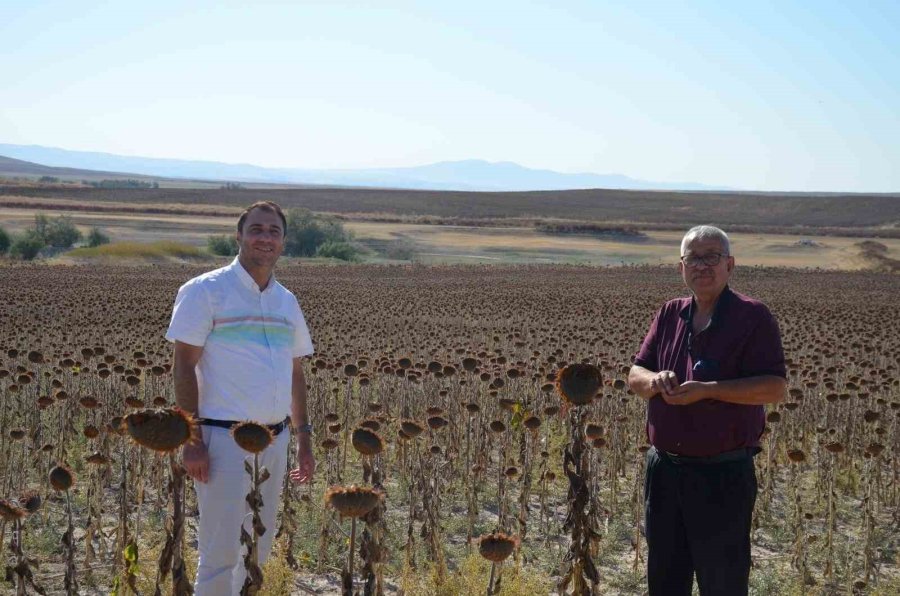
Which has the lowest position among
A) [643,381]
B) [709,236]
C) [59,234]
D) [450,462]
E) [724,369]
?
[59,234]

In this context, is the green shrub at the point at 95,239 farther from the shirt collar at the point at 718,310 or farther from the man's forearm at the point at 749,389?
the man's forearm at the point at 749,389

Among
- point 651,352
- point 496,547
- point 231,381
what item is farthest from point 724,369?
point 231,381

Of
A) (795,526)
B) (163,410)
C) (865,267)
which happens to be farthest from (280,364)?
(865,267)

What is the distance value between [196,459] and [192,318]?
62 centimetres

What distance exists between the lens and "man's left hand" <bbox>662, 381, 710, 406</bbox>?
4.07 meters

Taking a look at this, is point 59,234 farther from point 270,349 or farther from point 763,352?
point 763,352

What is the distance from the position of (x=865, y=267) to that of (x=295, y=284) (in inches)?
1484

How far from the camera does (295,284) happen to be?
32844 millimetres

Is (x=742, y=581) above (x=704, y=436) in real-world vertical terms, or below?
below

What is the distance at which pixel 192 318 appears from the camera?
4.31 metres

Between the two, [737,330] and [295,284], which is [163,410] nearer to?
[737,330]

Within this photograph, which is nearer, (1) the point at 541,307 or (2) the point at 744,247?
(1) the point at 541,307

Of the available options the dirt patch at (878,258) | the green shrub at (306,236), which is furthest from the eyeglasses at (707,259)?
the dirt patch at (878,258)

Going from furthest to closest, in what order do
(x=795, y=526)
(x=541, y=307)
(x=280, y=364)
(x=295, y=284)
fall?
(x=295, y=284) < (x=541, y=307) < (x=795, y=526) < (x=280, y=364)
